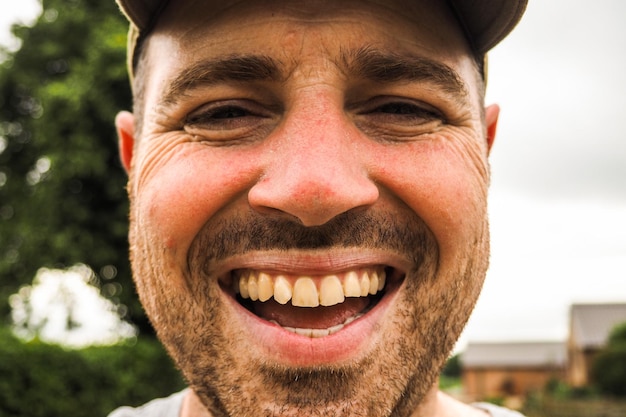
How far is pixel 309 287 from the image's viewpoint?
1.59 metres

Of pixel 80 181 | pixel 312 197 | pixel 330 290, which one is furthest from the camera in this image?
pixel 80 181

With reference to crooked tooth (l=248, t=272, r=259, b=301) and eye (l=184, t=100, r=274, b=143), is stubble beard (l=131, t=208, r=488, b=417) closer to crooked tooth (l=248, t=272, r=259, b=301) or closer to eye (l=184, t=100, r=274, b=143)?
crooked tooth (l=248, t=272, r=259, b=301)

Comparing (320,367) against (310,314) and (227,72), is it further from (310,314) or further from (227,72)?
(227,72)

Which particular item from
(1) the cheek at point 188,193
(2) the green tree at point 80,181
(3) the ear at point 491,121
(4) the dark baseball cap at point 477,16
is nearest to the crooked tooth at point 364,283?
(1) the cheek at point 188,193

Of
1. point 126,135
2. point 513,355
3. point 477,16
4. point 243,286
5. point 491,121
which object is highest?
point 477,16

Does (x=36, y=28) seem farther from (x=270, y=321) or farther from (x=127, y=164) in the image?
(x=270, y=321)

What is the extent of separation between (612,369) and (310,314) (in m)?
31.0

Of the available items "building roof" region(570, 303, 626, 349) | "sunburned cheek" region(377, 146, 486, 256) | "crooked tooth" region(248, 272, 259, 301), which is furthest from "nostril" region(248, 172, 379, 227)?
"building roof" region(570, 303, 626, 349)

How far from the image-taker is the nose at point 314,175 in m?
1.50

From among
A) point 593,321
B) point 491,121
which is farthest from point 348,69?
point 593,321

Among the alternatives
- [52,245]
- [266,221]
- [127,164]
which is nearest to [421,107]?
[266,221]

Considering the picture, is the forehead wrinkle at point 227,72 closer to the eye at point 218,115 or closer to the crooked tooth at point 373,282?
the eye at point 218,115

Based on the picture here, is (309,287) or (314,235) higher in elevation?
(314,235)

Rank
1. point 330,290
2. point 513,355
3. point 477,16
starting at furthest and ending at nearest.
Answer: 1. point 513,355
2. point 477,16
3. point 330,290
